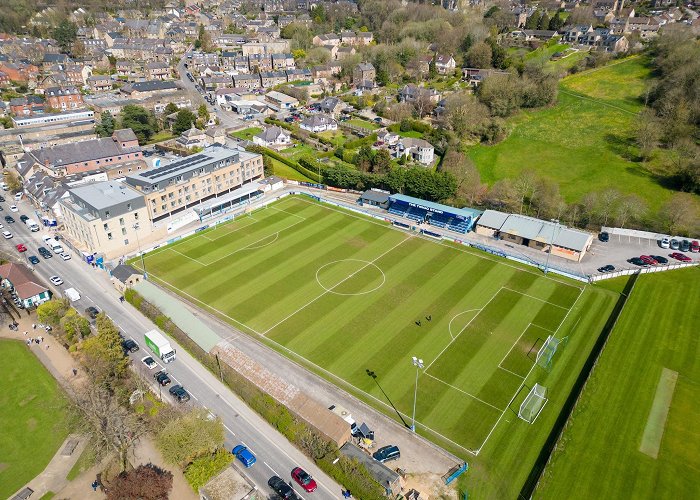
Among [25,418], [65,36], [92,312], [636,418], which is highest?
[65,36]

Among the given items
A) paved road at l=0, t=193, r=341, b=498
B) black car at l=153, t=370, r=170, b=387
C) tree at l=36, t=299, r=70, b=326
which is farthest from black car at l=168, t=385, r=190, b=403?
tree at l=36, t=299, r=70, b=326

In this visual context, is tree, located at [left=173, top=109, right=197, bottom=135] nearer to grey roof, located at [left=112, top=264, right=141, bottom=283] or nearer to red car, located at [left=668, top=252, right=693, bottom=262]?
grey roof, located at [left=112, top=264, right=141, bottom=283]

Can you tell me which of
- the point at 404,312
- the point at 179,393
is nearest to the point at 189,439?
the point at 179,393

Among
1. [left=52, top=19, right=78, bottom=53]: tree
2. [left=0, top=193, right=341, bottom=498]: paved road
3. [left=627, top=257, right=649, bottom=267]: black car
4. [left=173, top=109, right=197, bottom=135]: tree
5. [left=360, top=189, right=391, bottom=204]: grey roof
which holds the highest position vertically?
[left=52, top=19, right=78, bottom=53]: tree

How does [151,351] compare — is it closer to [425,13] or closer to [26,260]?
[26,260]

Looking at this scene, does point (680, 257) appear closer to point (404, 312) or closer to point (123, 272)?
point (404, 312)

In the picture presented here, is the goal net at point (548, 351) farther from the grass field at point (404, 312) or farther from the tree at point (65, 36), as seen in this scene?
the tree at point (65, 36)
